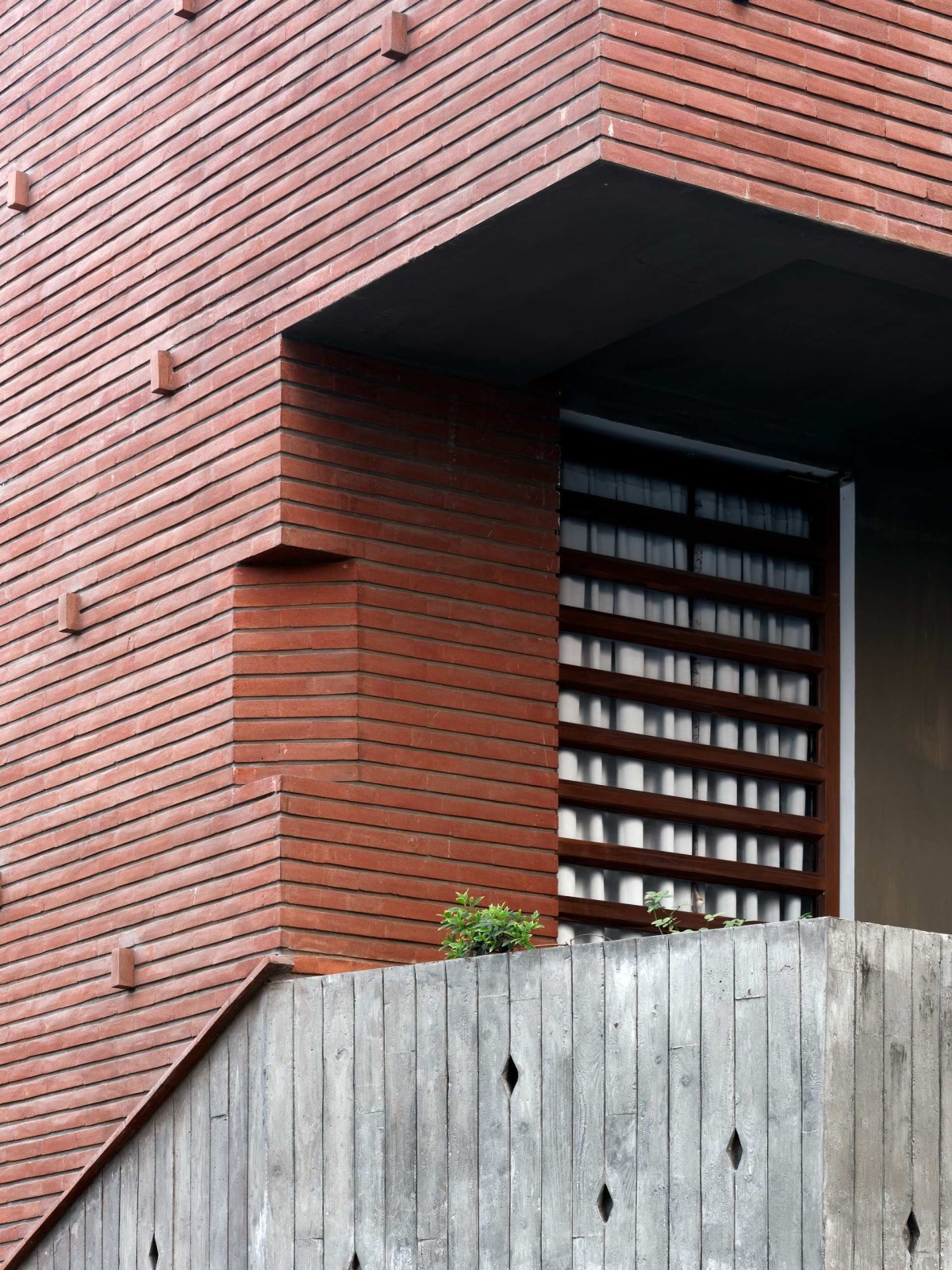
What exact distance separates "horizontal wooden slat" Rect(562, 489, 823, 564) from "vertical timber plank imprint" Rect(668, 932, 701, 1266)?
15.9 ft

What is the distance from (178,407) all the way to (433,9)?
2718mm

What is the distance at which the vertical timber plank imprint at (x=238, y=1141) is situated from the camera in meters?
11.0

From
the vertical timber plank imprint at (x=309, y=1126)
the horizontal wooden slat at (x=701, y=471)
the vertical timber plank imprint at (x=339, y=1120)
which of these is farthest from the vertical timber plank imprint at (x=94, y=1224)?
the horizontal wooden slat at (x=701, y=471)

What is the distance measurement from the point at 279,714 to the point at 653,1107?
12.2 ft

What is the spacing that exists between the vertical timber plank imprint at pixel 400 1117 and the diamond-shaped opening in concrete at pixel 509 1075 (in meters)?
0.60

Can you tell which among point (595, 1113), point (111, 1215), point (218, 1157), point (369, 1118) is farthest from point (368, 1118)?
point (111, 1215)

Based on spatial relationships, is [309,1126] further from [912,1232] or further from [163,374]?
[163,374]

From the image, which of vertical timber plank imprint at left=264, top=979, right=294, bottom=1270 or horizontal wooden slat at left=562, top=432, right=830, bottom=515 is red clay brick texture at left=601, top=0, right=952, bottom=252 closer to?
horizontal wooden slat at left=562, top=432, right=830, bottom=515

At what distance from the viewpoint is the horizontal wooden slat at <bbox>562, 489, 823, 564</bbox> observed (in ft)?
44.4

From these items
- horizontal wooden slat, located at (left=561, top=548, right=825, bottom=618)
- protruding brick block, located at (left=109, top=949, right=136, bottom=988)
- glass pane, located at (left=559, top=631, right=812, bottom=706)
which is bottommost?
protruding brick block, located at (left=109, top=949, right=136, bottom=988)

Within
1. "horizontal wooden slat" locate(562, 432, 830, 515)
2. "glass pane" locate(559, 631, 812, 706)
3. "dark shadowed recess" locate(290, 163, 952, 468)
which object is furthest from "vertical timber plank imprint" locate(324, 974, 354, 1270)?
"horizontal wooden slat" locate(562, 432, 830, 515)

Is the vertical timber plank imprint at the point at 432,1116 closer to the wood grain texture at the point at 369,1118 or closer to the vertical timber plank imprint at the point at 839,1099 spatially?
the wood grain texture at the point at 369,1118

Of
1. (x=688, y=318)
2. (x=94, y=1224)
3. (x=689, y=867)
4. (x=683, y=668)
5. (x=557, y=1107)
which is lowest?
(x=94, y=1224)

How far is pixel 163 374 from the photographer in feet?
42.2
